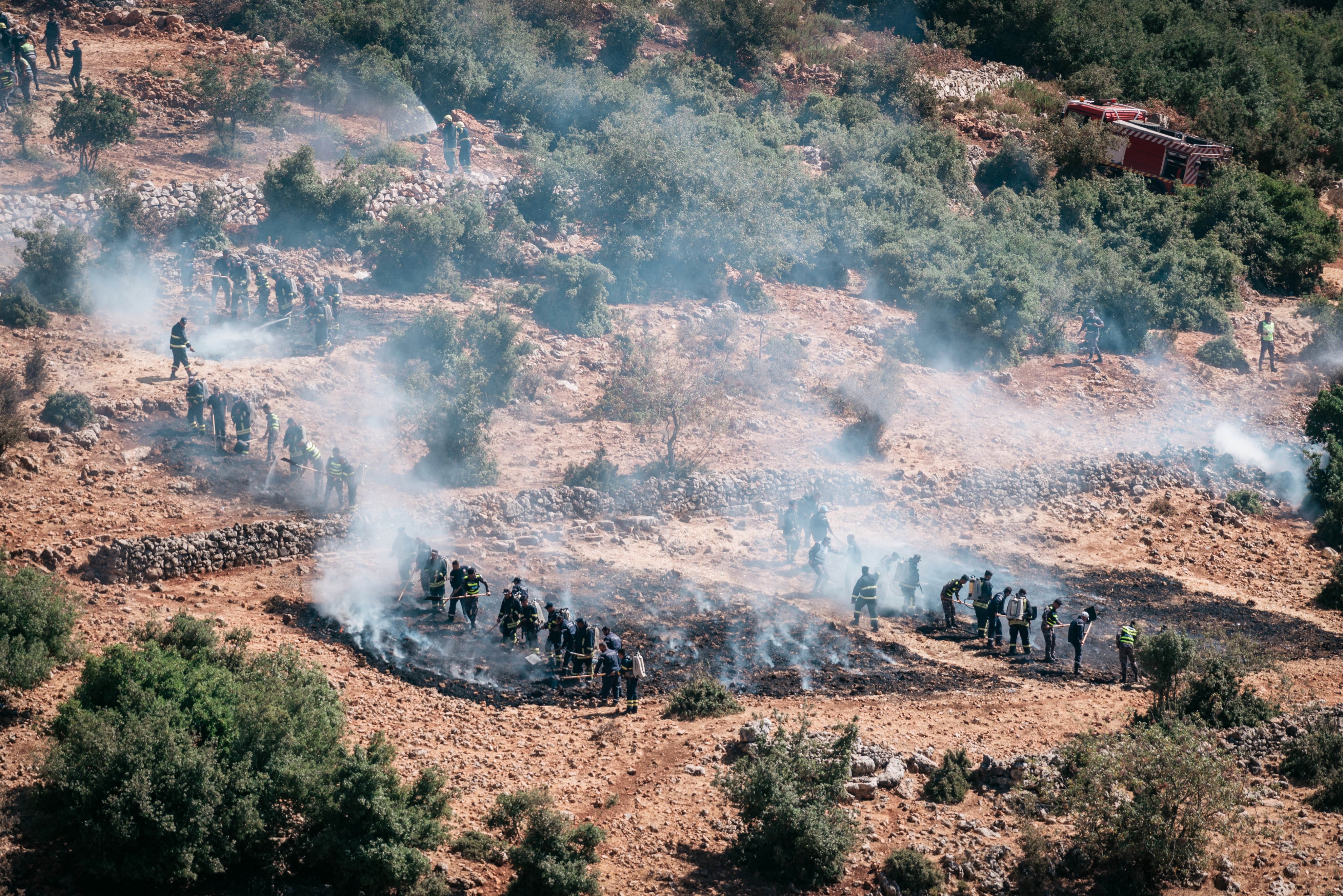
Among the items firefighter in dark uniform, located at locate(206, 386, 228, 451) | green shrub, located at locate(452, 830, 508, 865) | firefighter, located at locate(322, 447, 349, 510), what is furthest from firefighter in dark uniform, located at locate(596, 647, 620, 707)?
firefighter in dark uniform, located at locate(206, 386, 228, 451)

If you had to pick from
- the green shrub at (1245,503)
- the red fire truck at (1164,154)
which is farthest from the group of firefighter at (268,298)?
the red fire truck at (1164,154)

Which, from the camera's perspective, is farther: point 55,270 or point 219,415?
point 55,270

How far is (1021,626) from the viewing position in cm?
1927

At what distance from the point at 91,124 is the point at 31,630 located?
17.9 m

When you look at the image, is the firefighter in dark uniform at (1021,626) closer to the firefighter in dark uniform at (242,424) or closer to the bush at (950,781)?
the bush at (950,781)

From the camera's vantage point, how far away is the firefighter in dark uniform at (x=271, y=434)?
69.2 ft

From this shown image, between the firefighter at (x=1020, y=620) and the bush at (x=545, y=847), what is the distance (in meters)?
9.31

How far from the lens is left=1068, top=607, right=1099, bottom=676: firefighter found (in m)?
18.7

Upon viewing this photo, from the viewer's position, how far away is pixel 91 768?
1126 centimetres

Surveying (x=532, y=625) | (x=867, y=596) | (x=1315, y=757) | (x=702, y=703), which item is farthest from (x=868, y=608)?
(x=1315, y=757)

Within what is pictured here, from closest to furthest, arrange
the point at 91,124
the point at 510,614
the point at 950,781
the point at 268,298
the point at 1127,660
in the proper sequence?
1. the point at 950,781
2. the point at 510,614
3. the point at 1127,660
4. the point at 268,298
5. the point at 91,124

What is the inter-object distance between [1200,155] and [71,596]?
3546 cm

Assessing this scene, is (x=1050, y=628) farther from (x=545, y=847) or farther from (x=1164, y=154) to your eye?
(x=1164, y=154)

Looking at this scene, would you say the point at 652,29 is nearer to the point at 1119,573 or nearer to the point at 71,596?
the point at 1119,573
